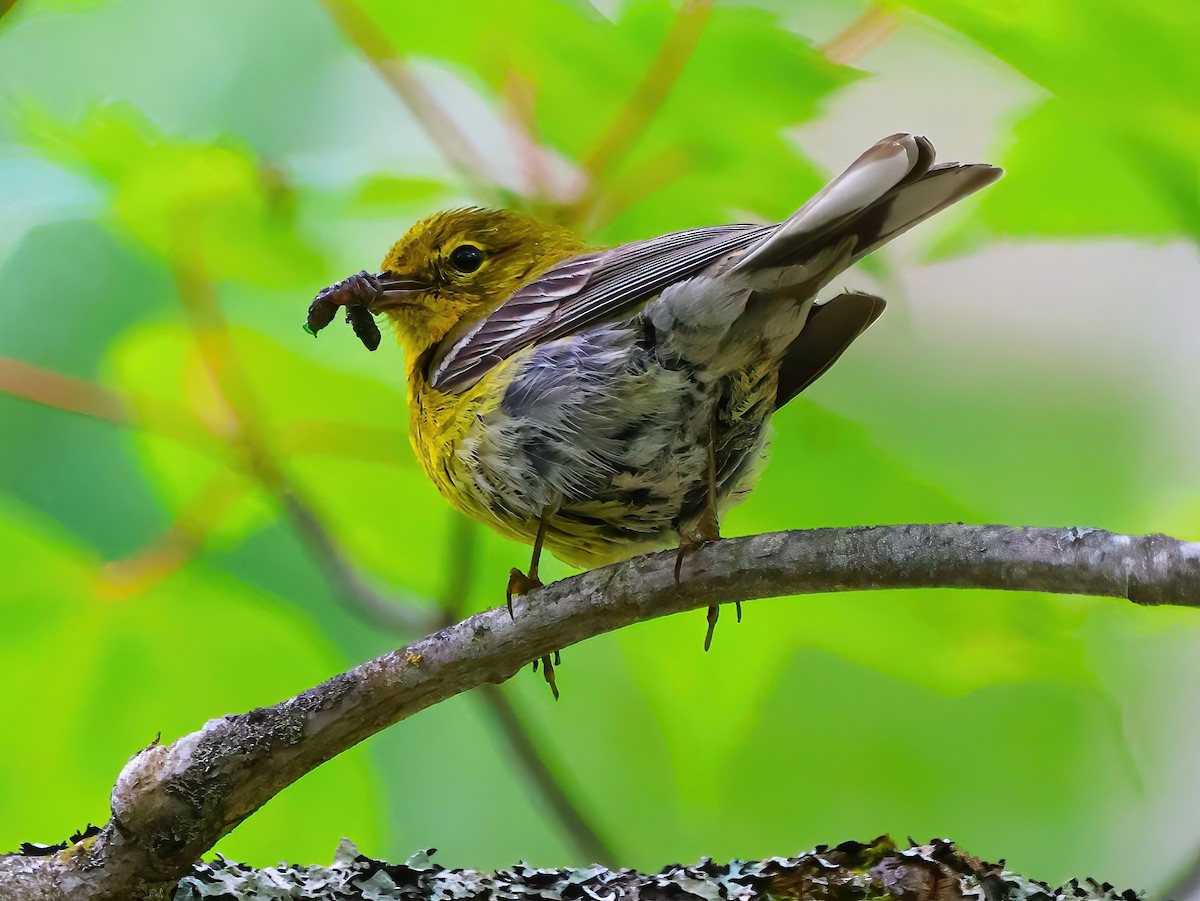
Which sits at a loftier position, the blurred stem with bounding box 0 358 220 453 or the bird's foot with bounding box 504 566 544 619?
the blurred stem with bounding box 0 358 220 453

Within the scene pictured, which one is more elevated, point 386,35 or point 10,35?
point 10,35

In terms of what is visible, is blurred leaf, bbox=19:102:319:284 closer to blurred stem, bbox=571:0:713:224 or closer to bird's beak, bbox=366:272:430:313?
bird's beak, bbox=366:272:430:313

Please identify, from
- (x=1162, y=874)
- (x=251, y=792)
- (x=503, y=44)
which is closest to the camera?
(x=251, y=792)

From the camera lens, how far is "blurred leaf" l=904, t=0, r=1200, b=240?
1969mm

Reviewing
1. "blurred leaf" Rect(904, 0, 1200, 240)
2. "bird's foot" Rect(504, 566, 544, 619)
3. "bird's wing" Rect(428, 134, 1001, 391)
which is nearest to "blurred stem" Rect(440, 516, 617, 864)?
"bird's wing" Rect(428, 134, 1001, 391)

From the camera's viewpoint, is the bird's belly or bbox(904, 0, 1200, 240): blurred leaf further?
bbox(904, 0, 1200, 240): blurred leaf

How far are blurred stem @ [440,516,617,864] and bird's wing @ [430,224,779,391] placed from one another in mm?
584

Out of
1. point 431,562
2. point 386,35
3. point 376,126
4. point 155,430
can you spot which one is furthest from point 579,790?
point 386,35

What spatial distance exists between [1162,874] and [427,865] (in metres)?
1.46

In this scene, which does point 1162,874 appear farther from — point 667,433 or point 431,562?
point 431,562

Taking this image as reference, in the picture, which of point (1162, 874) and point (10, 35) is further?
point (10, 35)

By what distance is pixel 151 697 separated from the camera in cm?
212

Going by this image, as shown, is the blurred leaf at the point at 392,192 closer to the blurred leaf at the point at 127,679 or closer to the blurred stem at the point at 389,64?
the blurred stem at the point at 389,64

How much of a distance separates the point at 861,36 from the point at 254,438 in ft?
5.10
